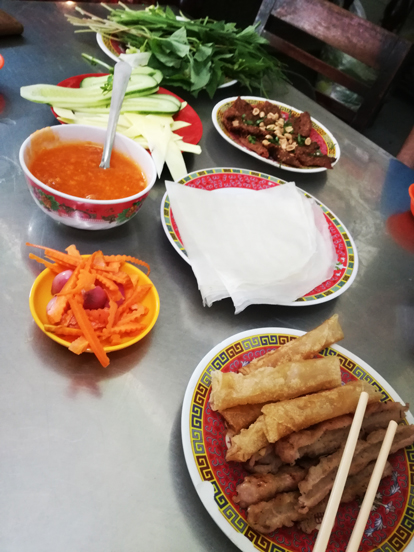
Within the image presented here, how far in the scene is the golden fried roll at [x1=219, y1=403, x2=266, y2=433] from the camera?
1085 millimetres

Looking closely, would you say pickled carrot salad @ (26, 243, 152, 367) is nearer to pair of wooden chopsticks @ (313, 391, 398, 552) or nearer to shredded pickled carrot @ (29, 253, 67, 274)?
shredded pickled carrot @ (29, 253, 67, 274)

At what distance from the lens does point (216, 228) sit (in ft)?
5.19

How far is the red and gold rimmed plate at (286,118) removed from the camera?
6.79 ft

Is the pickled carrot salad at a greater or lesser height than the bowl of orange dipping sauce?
lesser

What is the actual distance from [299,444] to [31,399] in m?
0.69

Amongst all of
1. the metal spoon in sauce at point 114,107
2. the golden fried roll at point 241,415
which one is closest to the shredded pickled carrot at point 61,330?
the golden fried roll at point 241,415

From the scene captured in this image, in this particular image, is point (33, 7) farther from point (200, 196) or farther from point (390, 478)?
point (390, 478)

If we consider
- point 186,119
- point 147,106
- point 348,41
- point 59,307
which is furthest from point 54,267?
point 348,41

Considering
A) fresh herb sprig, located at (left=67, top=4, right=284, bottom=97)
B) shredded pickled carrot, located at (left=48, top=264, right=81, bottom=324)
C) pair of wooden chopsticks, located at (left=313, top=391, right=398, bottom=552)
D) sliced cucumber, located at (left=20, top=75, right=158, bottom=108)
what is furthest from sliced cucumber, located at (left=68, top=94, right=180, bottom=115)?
pair of wooden chopsticks, located at (left=313, top=391, right=398, bottom=552)

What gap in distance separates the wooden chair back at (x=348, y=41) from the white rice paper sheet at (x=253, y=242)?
1678 mm

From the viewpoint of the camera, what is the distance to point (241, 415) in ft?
3.62

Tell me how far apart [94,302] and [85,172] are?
19.8 inches

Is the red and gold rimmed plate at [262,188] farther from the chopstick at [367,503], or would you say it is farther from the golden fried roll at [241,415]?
the chopstick at [367,503]

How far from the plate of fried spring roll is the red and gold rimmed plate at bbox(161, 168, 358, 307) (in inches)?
11.5
